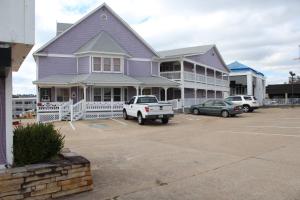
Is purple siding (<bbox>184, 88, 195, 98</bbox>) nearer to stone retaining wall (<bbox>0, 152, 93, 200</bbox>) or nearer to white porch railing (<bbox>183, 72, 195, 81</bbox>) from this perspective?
white porch railing (<bbox>183, 72, 195, 81</bbox>)

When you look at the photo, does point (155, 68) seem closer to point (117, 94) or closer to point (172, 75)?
point (172, 75)

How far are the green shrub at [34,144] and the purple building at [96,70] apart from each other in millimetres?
17551

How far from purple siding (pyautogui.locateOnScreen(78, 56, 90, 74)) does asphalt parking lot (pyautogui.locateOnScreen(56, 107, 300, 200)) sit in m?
14.6

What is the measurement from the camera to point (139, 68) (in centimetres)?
3294

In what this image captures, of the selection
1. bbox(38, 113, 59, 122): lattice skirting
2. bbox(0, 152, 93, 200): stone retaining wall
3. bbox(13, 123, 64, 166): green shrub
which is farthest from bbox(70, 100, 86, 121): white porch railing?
bbox(0, 152, 93, 200): stone retaining wall

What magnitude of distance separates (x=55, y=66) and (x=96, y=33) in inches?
201

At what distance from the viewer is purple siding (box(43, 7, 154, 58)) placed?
29.1 m

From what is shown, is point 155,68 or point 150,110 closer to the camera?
point 150,110

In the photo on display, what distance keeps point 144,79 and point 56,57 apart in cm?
837

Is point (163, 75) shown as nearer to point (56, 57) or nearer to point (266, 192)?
point (56, 57)

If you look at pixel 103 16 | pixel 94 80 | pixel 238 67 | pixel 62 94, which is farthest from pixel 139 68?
pixel 238 67

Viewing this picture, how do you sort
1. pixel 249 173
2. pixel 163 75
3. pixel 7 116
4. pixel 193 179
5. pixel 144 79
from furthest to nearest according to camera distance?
pixel 163 75 < pixel 144 79 < pixel 249 173 < pixel 193 179 < pixel 7 116

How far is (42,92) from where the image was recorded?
93.0 feet

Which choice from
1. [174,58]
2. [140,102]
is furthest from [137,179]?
[174,58]
